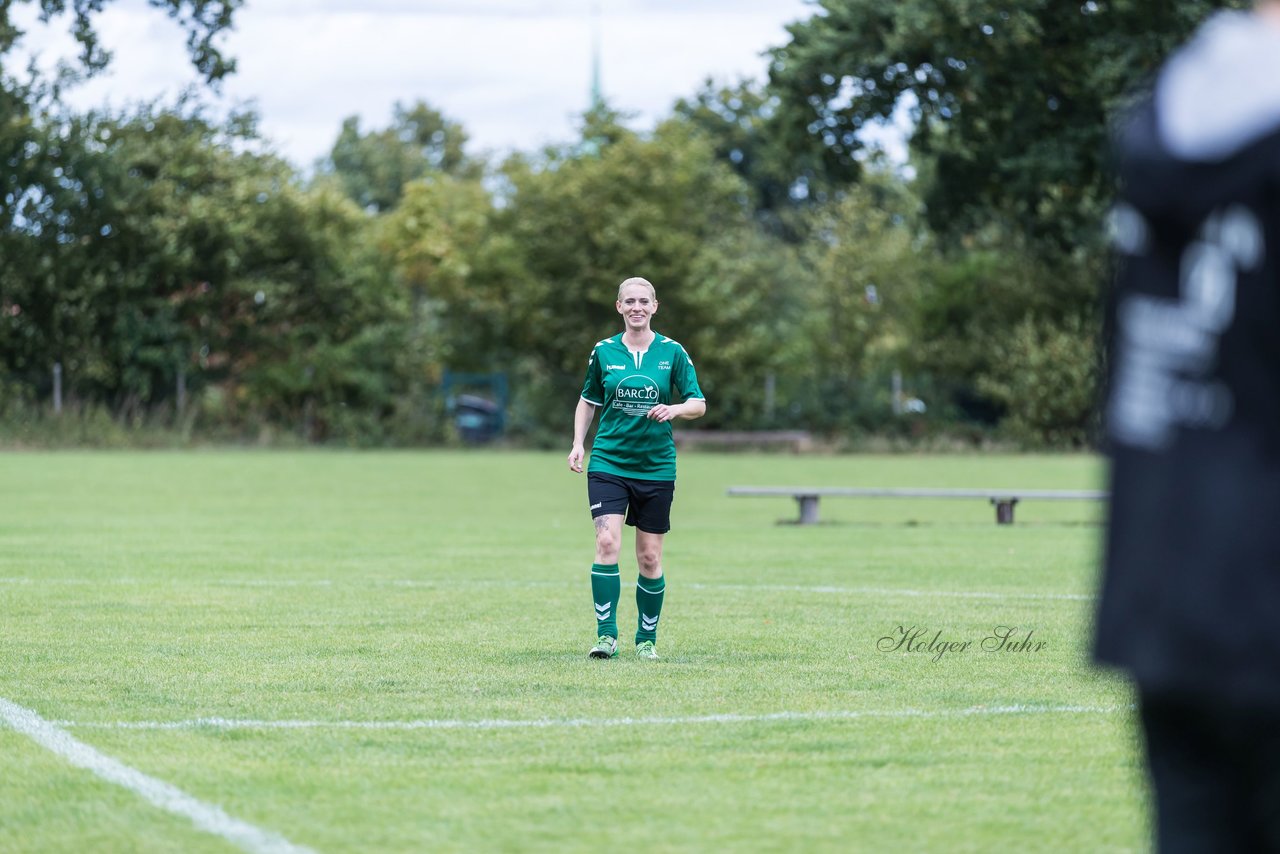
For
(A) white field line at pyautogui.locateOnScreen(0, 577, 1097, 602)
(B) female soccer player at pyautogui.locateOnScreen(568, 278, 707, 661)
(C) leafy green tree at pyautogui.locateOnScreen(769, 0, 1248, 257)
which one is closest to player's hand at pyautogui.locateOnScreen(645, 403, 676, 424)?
(B) female soccer player at pyautogui.locateOnScreen(568, 278, 707, 661)

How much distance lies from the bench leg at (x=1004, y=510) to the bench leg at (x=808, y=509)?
2.15m

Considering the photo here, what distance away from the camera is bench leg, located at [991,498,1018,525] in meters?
22.0

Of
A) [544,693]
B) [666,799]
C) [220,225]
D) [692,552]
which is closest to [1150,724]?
[666,799]

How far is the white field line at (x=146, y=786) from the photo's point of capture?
16.6 feet

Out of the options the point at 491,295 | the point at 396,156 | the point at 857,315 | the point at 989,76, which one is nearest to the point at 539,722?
the point at 989,76

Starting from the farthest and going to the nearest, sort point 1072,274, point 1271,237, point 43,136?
point 1072,274
point 43,136
point 1271,237

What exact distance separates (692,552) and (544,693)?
29.9ft

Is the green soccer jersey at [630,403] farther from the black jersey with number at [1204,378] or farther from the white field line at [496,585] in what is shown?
the black jersey with number at [1204,378]

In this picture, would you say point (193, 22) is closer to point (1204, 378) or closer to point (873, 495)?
point (873, 495)

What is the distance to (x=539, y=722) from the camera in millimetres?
7281

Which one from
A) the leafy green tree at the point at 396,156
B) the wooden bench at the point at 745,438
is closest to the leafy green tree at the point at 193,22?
the wooden bench at the point at 745,438

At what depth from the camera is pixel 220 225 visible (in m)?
44.9

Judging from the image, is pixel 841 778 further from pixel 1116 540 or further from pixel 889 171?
pixel 889 171

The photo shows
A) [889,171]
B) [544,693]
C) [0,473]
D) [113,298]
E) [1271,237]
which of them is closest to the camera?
[1271,237]
